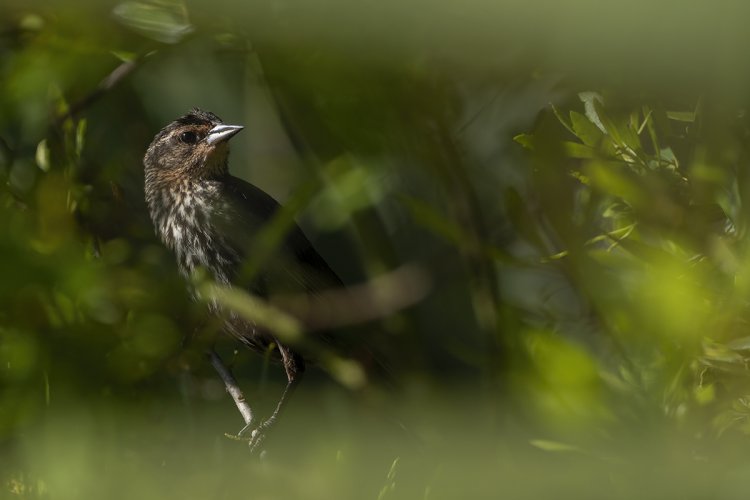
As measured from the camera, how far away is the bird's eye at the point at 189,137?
0.44 metres

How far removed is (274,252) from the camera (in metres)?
0.32

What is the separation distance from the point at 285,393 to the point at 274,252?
64 millimetres

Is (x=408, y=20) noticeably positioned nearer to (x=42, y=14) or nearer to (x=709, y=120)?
(x=709, y=120)

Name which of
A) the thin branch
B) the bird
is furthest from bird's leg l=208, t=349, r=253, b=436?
the thin branch

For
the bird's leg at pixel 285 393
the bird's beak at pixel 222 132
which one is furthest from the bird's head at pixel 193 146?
the bird's leg at pixel 285 393

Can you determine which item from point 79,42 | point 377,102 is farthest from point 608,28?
point 79,42

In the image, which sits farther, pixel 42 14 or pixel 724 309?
pixel 42 14

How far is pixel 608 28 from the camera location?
20 cm

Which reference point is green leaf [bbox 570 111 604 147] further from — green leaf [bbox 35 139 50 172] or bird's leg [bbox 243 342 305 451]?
green leaf [bbox 35 139 50 172]

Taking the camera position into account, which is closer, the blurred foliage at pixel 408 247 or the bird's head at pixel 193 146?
the blurred foliage at pixel 408 247

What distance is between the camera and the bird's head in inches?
14.9

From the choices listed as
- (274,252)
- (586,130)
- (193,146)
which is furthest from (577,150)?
(193,146)

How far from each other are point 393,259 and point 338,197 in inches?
2.1

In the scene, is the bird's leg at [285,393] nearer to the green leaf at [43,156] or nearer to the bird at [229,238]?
the bird at [229,238]
